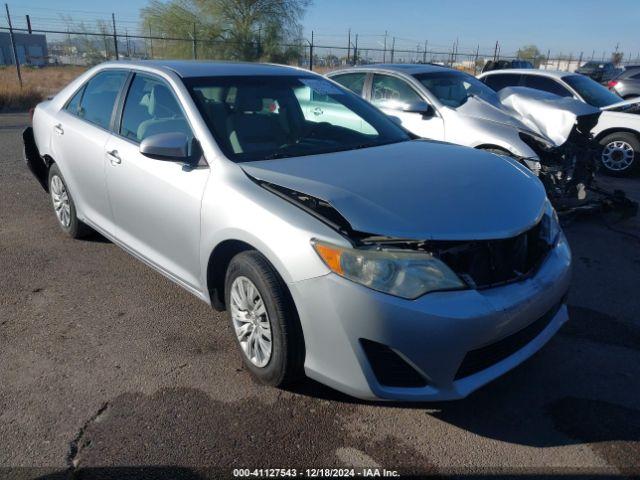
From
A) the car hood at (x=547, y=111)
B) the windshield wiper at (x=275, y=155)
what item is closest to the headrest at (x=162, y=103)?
the windshield wiper at (x=275, y=155)

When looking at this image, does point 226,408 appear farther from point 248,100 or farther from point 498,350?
Answer: point 248,100

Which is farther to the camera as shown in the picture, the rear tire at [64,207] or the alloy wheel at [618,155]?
the alloy wheel at [618,155]

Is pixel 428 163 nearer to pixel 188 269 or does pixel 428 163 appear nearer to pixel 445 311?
pixel 445 311

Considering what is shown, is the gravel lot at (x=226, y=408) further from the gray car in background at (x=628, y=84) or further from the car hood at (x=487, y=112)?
the gray car in background at (x=628, y=84)

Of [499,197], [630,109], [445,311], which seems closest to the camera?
[445,311]

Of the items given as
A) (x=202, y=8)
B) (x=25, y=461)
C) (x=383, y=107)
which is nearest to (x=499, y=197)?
(x=25, y=461)

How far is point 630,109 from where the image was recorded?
26.5 ft

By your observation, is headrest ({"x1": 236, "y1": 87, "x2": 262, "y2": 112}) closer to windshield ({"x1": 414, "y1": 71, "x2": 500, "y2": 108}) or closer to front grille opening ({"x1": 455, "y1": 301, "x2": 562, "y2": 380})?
front grille opening ({"x1": 455, "y1": 301, "x2": 562, "y2": 380})

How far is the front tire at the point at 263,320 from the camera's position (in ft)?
8.02

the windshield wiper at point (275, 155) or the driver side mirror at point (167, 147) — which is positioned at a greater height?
the driver side mirror at point (167, 147)

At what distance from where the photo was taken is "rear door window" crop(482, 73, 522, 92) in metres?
9.53

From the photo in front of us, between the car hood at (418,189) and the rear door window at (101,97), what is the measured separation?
169cm

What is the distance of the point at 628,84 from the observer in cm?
1456

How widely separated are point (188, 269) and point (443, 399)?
169 centimetres
